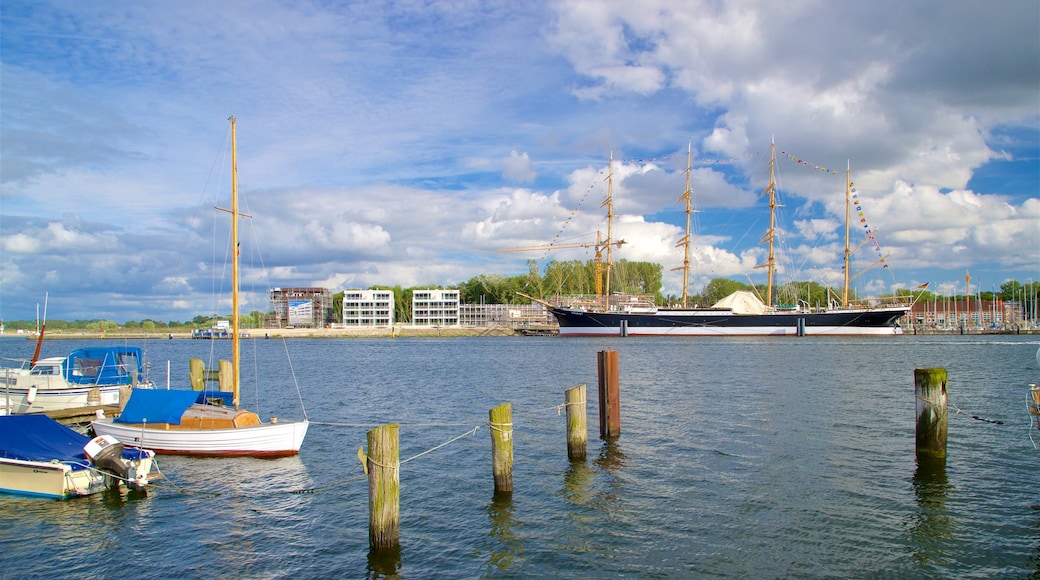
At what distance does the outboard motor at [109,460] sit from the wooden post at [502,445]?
10.4m

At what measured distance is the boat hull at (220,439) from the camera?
22875mm

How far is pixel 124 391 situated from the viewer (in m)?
28.9

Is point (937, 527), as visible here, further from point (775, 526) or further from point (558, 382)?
point (558, 382)

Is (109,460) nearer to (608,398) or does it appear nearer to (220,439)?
(220,439)

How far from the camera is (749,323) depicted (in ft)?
434

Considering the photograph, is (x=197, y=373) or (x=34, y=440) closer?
(x=34, y=440)

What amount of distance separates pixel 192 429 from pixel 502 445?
12559 millimetres

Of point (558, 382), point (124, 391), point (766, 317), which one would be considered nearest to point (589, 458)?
point (124, 391)

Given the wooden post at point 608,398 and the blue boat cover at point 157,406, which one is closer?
the wooden post at point 608,398

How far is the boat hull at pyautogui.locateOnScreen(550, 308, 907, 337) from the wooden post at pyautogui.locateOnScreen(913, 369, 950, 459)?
11488 cm

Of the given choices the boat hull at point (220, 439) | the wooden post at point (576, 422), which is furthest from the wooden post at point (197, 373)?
the wooden post at point (576, 422)

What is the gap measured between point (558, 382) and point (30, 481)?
3334 cm

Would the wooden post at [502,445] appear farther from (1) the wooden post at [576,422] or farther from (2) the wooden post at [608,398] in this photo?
(2) the wooden post at [608,398]

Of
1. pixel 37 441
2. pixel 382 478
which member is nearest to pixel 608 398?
pixel 382 478
